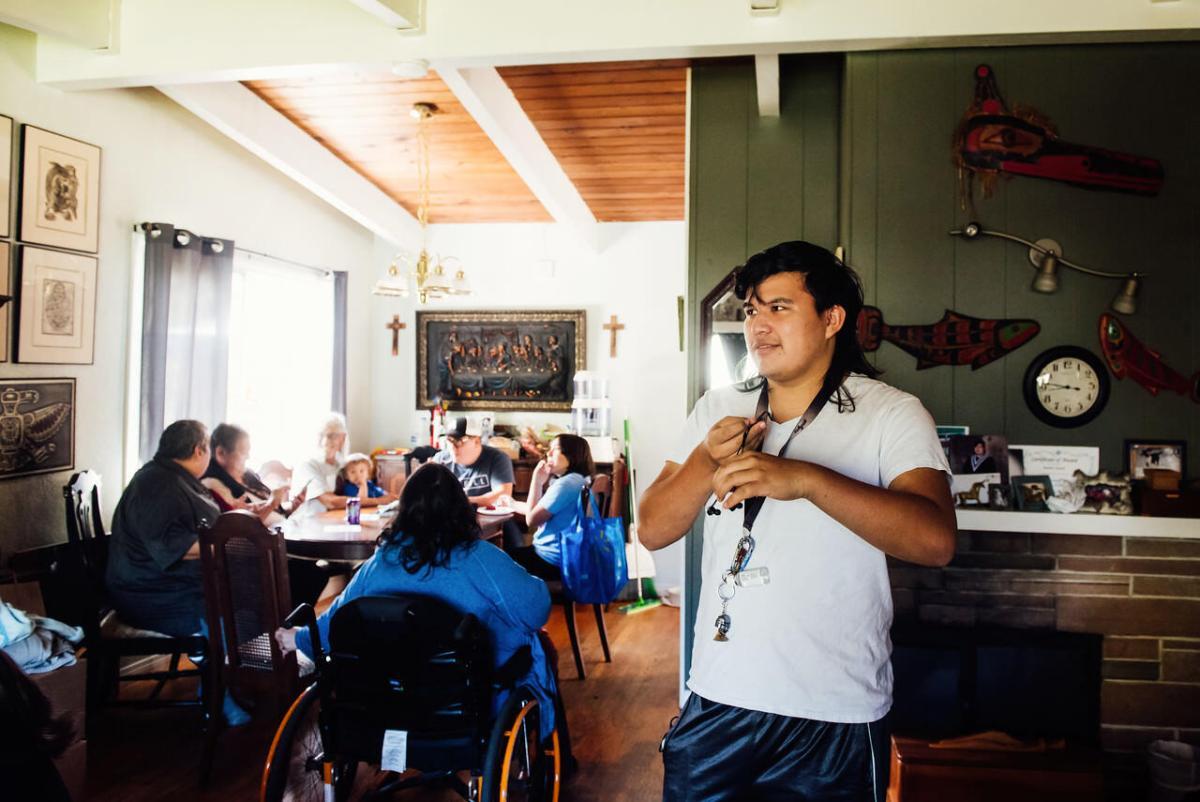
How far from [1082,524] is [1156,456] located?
34 cm

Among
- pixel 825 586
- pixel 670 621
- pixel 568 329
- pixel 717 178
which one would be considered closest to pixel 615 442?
pixel 568 329

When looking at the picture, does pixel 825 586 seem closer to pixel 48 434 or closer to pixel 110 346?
pixel 48 434

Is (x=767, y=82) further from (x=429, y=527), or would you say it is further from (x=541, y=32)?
(x=429, y=527)

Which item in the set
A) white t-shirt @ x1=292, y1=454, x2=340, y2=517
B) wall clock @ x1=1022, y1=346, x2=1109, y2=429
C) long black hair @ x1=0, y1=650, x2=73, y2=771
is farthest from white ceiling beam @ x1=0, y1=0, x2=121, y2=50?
wall clock @ x1=1022, y1=346, x2=1109, y2=429

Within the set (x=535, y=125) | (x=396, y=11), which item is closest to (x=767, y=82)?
(x=396, y=11)

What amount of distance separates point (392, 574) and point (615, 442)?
12.2 ft

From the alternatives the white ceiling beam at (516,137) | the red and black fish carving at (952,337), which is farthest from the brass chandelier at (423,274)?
the red and black fish carving at (952,337)

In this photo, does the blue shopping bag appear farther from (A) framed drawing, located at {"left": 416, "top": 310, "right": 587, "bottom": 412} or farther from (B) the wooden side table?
(A) framed drawing, located at {"left": 416, "top": 310, "right": 587, "bottom": 412}

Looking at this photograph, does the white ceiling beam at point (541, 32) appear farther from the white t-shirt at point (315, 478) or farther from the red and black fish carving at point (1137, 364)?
the white t-shirt at point (315, 478)

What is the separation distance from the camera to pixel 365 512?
4.58 metres

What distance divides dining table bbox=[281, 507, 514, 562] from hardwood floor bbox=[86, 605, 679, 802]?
711 mm

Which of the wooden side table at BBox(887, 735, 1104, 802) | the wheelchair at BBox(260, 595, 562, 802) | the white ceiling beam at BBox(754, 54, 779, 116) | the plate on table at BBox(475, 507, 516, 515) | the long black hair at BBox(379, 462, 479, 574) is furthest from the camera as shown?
the plate on table at BBox(475, 507, 516, 515)

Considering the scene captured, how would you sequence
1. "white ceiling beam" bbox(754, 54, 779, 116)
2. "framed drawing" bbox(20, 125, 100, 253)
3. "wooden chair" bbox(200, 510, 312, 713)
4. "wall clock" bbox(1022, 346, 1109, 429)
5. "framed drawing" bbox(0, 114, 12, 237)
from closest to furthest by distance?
"wall clock" bbox(1022, 346, 1109, 429) → "wooden chair" bbox(200, 510, 312, 713) → "white ceiling beam" bbox(754, 54, 779, 116) → "framed drawing" bbox(0, 114, 12, 237) → "framed drawing" bbox(20, 125, 100, 253)

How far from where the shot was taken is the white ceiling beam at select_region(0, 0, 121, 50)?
3080 mm
